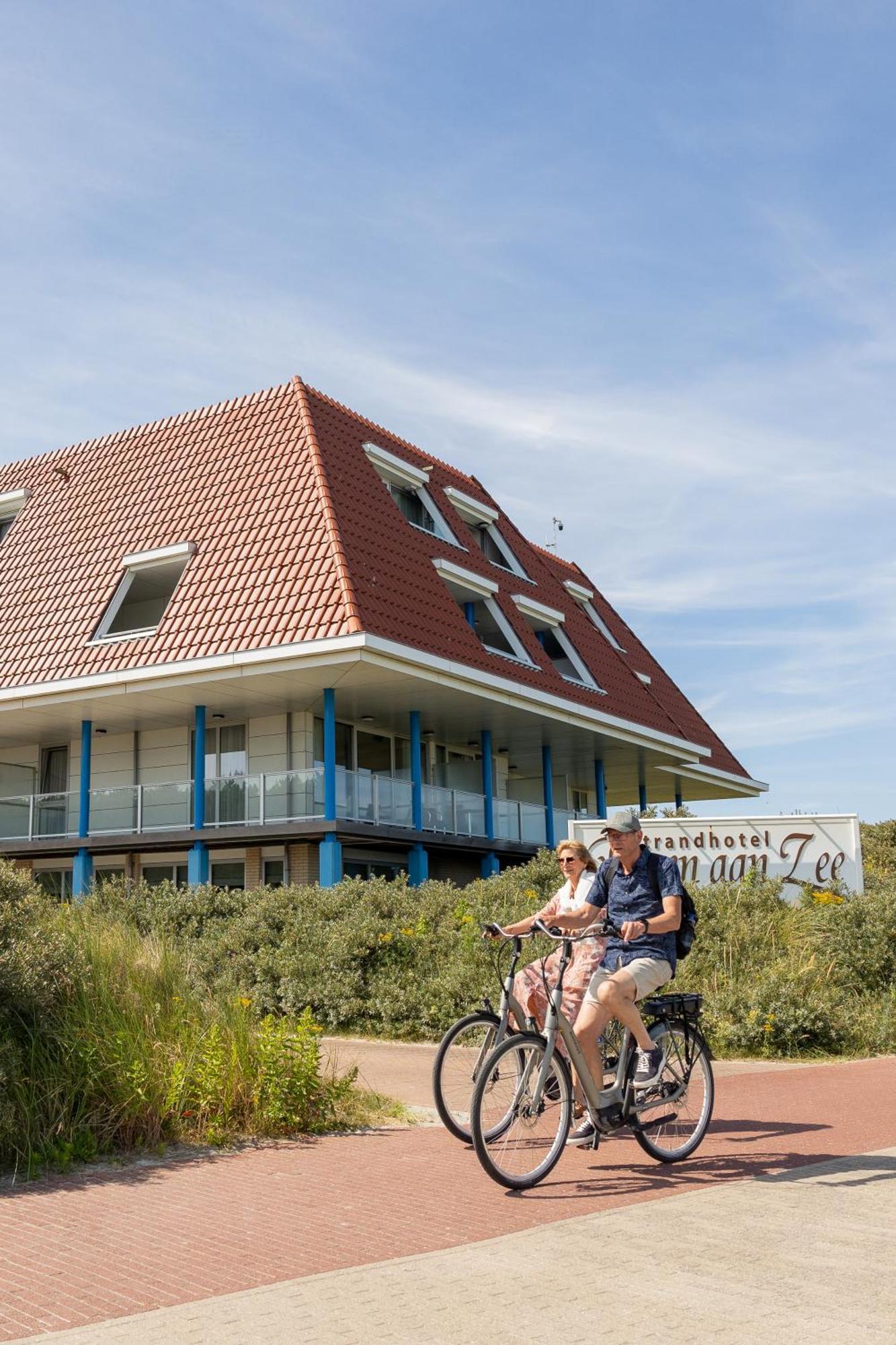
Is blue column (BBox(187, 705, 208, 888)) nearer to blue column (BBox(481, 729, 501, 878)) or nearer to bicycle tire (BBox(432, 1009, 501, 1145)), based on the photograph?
blue column (BBox(481, 729, 501, 878))

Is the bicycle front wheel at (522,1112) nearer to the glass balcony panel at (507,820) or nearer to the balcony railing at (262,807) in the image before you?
the balcony railing at (262,807)

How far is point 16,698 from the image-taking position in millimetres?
25484

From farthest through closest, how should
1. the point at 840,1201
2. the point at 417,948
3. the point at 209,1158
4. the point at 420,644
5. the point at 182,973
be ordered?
the point at 420,644 < the point at 417,948 < the point at 182,973 < the point at 209,1158 < the point at 840,1201

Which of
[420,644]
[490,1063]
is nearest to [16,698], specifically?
[420,644]

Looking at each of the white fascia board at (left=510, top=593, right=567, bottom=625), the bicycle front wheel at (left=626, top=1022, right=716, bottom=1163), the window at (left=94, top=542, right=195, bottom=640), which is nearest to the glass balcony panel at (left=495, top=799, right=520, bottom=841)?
the white fascia board at (left=510, top=593, right=567, bottom=625)

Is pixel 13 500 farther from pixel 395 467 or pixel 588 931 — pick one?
pixel 588 931

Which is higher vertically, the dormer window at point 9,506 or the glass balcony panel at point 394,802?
the dormer window at point 9,506

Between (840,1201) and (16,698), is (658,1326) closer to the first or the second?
(840,1201)

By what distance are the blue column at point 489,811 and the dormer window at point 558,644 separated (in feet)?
→ 11.2

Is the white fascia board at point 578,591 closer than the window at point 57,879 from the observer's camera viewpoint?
No

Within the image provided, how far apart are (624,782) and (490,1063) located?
34.9 meters

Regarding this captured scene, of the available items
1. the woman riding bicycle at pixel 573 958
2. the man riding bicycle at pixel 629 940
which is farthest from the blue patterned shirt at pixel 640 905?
the woman riding bicycle at pixel 573 958

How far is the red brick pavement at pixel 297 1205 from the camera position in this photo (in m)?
5.30

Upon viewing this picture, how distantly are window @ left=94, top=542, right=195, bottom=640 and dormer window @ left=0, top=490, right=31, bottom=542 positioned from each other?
4767 mm
